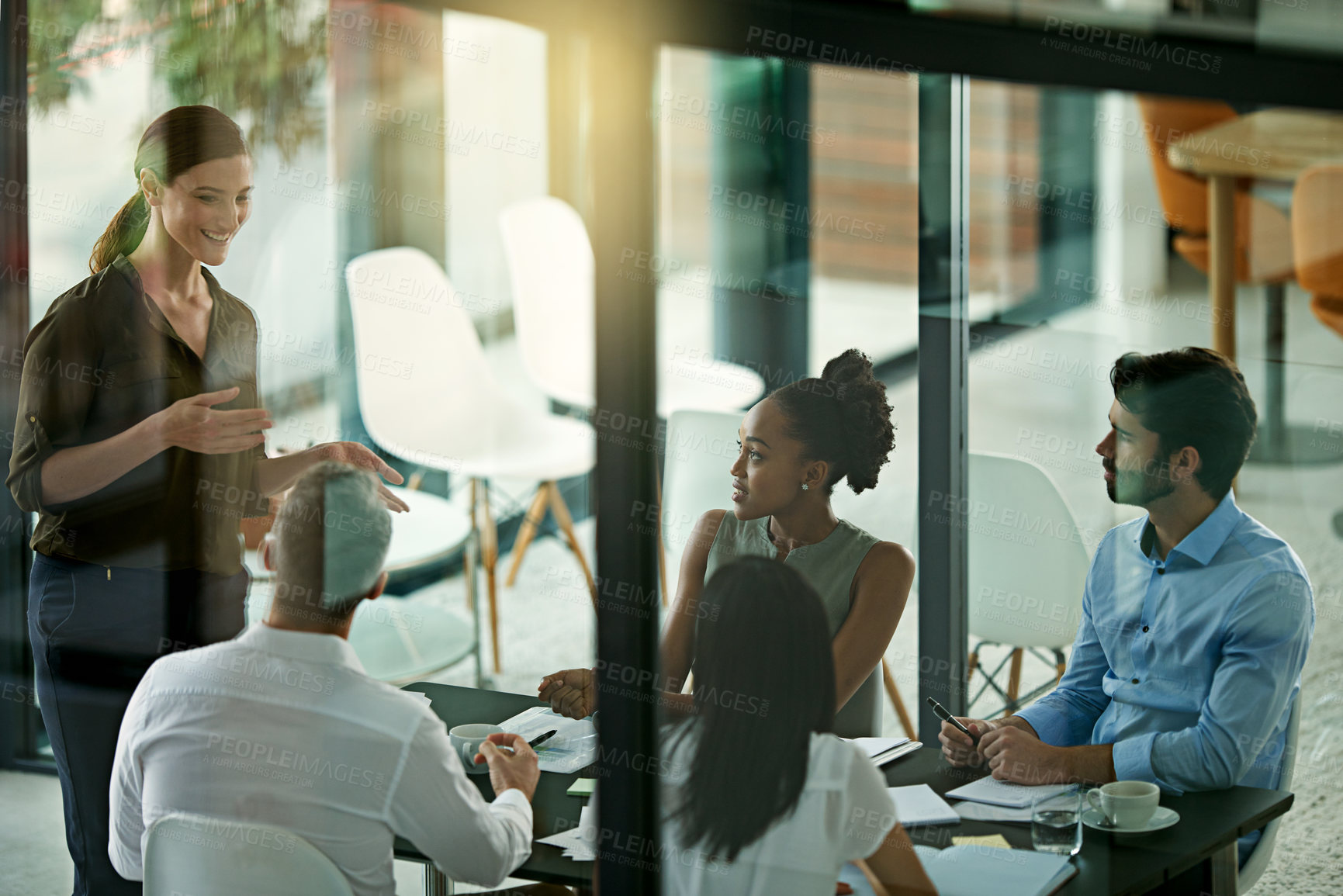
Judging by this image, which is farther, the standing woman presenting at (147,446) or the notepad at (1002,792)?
the standing woman presenting at (147,446)

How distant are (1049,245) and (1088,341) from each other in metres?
0.45

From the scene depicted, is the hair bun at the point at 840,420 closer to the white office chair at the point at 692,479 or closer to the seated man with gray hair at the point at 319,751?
the white office chair at the point at 692,479

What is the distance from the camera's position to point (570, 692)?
6.37ft

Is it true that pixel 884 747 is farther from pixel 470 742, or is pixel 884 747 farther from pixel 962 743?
pixel 470 742

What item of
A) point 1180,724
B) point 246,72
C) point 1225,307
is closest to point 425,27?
point 246,72

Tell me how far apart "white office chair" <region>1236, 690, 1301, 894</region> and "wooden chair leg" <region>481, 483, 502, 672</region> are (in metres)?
1.57

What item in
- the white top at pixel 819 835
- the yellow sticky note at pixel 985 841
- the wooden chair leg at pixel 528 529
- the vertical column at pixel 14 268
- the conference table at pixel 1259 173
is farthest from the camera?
the wooden chair leg at pixel 528 529

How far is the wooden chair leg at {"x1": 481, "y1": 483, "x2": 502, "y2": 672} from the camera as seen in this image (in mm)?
3014

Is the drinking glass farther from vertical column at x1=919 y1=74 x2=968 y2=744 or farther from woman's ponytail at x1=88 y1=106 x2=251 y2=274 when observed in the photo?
woman's ponytail at x1=88 y1=106 x2=251 y2=274

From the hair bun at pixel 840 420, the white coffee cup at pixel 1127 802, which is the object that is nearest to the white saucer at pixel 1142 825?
the white coffee cup at pixel 1127 802

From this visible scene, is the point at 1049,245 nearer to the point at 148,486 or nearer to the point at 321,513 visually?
the point at 321,513

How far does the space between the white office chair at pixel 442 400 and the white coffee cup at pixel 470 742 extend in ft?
1.69

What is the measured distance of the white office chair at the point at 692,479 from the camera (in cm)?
179

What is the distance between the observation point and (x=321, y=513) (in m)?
1.80
